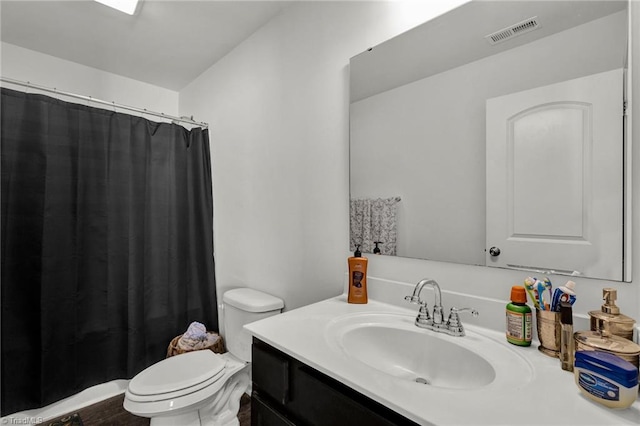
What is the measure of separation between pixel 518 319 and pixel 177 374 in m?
1.45

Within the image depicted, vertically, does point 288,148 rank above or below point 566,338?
above

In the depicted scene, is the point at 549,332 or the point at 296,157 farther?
the point at 296,157

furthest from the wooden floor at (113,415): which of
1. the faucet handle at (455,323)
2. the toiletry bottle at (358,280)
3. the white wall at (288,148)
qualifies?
the faucet handle at (455,323)

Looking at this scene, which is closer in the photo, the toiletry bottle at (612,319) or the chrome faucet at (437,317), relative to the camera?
the toiletry bottle at (612,319)

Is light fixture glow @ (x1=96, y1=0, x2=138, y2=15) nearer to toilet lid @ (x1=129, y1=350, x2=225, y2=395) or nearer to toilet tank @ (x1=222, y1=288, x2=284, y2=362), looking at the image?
toilet tank @ (x1=222, y1=288, x2=284, y2=362)

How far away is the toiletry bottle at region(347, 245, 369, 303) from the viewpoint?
4.03 feet

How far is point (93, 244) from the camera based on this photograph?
1852 mm

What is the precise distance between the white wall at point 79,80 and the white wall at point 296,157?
0.69 meters

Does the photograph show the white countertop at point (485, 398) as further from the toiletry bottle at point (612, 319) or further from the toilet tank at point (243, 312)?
the toilet tank at point (243, 312)

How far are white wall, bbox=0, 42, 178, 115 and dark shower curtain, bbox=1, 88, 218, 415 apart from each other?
23.2 inches

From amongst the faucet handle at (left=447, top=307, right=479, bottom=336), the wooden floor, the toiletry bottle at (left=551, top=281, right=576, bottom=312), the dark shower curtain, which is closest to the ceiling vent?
the toiletry bottle at (left=551, top=281, right=576, bottom=312)

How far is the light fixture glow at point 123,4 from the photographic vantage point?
1562mm

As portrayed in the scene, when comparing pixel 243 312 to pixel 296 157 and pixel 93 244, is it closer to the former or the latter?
pixel 296 157

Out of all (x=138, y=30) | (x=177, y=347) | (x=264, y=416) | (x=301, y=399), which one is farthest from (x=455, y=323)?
(x=138, y=30)
